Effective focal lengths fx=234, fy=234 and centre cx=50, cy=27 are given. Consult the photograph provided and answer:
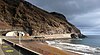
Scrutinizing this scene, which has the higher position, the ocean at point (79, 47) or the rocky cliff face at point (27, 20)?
the rocky cliff face at point (27, 20)

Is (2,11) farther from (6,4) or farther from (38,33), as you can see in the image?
(38,33)

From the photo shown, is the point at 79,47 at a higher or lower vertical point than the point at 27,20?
lower

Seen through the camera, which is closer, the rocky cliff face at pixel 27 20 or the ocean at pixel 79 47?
the ocean at pixel 79 47

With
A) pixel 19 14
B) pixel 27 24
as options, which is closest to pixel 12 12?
pixel 19 14

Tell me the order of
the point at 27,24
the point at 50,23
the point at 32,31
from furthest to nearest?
1. the point at 50,23
2. the point at 27,24
3. the point at 32,31

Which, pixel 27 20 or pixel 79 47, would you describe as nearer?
pixel 79 47

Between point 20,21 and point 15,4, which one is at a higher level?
point 15,4

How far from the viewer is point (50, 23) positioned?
162875 millimetres

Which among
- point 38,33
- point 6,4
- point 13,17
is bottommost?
point 38,33

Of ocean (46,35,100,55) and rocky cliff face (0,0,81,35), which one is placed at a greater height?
rocky cliff face (0,0,81,35)

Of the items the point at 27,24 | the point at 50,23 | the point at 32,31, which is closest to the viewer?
the point at 32,31

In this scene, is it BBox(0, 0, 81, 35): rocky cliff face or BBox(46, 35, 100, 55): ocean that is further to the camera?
BBox(0, 0, 81, 35): rocky cliff face

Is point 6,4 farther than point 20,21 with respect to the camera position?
Yes

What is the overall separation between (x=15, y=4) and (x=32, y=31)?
39488 millimetres
